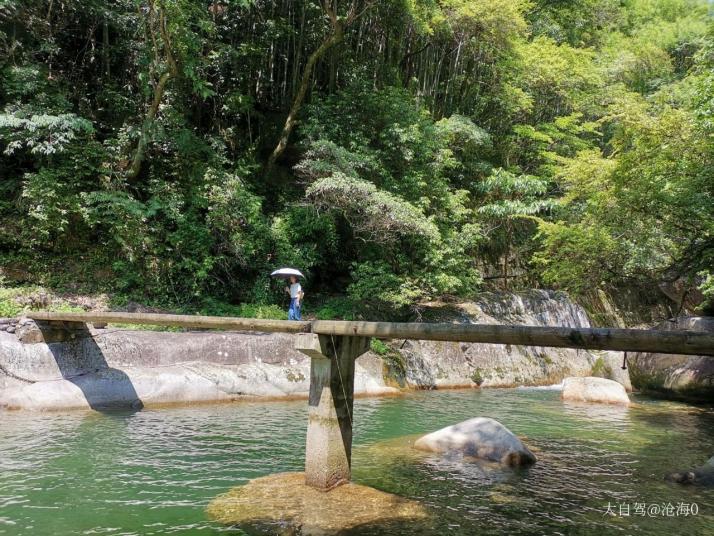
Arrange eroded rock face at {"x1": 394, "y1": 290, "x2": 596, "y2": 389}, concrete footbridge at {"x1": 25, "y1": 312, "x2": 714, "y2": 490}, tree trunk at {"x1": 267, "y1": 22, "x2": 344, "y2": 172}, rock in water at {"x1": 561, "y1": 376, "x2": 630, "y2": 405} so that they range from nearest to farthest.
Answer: concrete footbridge at {"x1": 25, "y1": 312, "x2": 714, "y2": 490}, rock in water at {"x1": 561, "y1": 376, "x2": 630, "y2": 405}, eroded rock face at {"x1": 394, "y1": 290, "x2": 596, "y2": 389}, tree trunk at {"x1": 267, "y1": 22, "x2": 344, "y2": 172}

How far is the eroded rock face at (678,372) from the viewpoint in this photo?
15.2 meters

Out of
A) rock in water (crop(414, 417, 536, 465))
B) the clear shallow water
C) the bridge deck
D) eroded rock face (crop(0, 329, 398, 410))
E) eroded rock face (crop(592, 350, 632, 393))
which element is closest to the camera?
the bridge deck

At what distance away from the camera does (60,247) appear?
15.5 meters

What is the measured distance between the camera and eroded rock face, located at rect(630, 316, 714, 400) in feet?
50.0

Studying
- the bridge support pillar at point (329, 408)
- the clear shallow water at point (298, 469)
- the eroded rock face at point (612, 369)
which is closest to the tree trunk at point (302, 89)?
the clear shallow water at point (298, 469)

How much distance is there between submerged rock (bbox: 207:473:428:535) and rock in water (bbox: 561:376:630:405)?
10.1 m

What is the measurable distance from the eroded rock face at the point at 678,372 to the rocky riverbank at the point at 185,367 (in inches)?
160

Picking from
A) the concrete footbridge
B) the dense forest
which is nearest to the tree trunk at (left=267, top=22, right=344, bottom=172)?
the dense forest

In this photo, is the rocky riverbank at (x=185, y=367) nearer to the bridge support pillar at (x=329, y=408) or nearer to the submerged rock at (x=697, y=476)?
the bridge support pillar at (x=329, y=408)

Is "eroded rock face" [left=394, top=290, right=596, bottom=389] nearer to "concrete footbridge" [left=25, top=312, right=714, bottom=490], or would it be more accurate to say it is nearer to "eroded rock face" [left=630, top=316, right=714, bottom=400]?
"eroded rock face" [left=630, top=316, right=714, bottom=400]

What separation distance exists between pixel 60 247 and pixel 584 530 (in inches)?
593

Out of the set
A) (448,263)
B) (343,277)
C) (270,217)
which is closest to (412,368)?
(448,263)

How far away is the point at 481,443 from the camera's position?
28.4 feet

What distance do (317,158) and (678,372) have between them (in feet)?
41.0
